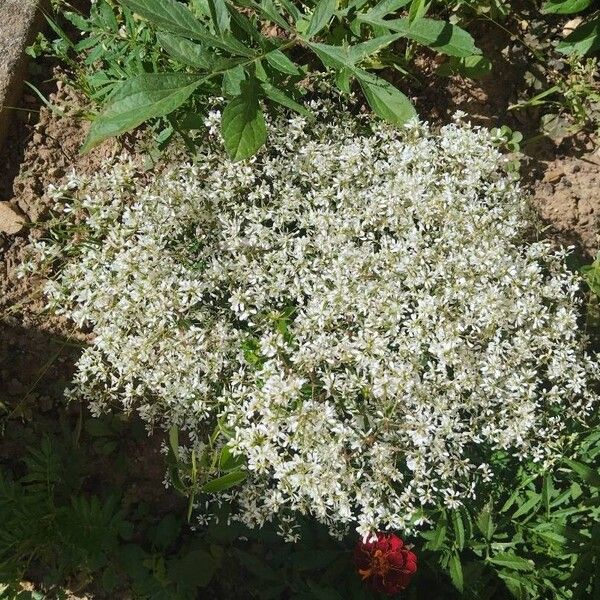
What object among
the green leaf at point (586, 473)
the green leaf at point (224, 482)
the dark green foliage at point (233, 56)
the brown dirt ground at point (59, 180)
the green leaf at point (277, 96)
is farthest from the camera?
the brown dirt ground at point (59, 180)

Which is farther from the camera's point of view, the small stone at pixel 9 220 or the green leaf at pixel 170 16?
the small stone at pixel 9 220

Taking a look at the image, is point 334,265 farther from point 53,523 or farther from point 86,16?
point 86,16

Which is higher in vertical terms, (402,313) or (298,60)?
(298,60)

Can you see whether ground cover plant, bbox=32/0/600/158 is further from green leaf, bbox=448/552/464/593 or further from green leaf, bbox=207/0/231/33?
green leaf, bbox=448/552/464/593

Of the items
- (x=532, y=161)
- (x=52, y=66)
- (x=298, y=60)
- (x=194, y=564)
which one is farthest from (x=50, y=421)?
(x=532, y=161)

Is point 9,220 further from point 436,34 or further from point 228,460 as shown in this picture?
point 436,34

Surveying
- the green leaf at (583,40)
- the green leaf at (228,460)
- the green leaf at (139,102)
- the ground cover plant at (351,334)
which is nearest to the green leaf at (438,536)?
the ground cover plant at (351,334)

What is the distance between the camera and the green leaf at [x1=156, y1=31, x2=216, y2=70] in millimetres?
2398

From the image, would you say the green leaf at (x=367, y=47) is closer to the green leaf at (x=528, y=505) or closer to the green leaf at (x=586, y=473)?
the green leaf at (x=586, y=473)

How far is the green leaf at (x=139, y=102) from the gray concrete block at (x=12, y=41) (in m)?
1.54

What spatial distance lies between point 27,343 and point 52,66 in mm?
1422

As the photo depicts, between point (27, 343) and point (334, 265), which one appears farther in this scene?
point (27, 343)

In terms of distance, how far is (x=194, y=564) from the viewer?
3.22m

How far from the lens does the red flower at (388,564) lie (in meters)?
2.67
